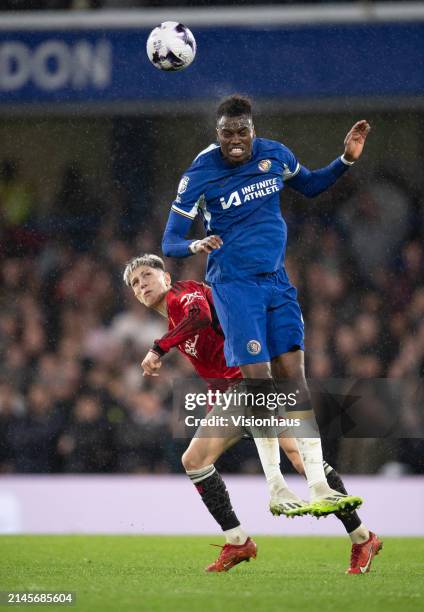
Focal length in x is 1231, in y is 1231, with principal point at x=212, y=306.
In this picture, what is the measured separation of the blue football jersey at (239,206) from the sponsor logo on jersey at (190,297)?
7.7 inches

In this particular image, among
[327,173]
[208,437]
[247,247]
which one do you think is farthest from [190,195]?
[208,437]

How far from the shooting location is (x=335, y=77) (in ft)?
37.0

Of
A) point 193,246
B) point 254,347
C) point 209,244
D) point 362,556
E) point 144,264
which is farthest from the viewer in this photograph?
point 144,264

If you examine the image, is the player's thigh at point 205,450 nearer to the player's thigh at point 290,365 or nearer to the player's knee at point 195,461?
the player's knee at point 195,461

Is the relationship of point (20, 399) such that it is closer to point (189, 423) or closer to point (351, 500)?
point (189, 423)

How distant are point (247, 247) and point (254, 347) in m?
0.53

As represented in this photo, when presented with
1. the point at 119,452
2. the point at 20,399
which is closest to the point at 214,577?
the point at 119,452

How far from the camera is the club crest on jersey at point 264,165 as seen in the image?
6344mm

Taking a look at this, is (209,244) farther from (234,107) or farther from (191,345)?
(191,345)

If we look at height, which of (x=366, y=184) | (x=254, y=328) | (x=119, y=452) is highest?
(x=366, y=184)

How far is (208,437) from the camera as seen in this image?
255 inches

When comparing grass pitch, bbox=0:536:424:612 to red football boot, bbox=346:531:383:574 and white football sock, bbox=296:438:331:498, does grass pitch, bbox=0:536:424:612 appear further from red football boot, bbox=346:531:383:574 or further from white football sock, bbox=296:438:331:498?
white football sock, bbox=296:438:331:498

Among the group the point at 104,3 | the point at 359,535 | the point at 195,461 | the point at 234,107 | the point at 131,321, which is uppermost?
the point at 104,3

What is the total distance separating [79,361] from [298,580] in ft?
21.3
